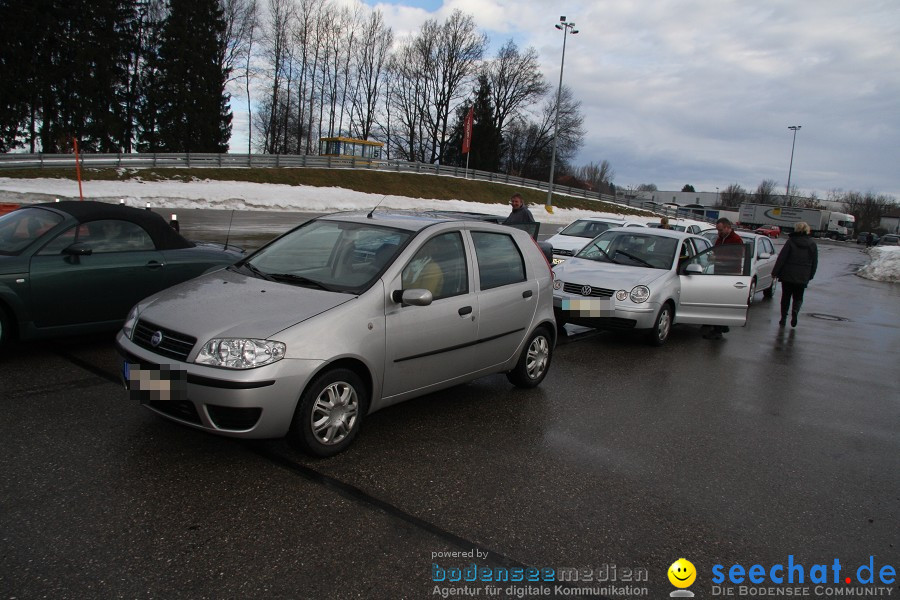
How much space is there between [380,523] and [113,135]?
4800cm

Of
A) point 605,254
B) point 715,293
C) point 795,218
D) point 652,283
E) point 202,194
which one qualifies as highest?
point 795,218

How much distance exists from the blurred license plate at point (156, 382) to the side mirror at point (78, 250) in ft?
8.29

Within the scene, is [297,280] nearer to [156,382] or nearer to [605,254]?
[156,382]

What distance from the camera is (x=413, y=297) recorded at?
4.23 metres

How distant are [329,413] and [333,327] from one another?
0.57 m

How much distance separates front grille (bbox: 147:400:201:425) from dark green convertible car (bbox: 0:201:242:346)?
2.67 metres

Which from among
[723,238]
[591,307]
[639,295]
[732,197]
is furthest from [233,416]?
[732,197]

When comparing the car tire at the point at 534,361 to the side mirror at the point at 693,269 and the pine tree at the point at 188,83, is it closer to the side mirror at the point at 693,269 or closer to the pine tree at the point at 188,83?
the side mirror at the point at 693,269

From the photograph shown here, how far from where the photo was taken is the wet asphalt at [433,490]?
286 centimetres

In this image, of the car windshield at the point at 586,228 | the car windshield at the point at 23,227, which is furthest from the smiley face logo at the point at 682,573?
the car windshield at the point at 586,228

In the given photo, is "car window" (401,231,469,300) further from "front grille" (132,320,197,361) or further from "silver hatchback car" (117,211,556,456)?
"front grille" (132,320,197,361)

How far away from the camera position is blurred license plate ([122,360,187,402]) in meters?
3.64

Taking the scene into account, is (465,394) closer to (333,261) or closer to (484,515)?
(333,261)

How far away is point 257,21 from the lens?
56.1 m
